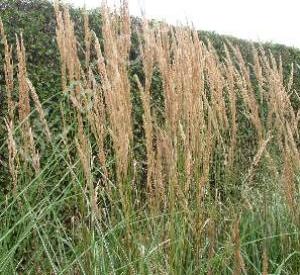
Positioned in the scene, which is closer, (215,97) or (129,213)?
(129,213)

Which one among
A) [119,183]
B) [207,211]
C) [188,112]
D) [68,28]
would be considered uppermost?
[68,28]

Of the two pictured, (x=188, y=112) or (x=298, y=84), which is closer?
(x=188, y=112)

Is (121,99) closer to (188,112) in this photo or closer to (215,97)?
(188,112)

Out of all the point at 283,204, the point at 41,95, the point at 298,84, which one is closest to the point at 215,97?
the point at 283,204

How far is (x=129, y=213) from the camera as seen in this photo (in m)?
2.46

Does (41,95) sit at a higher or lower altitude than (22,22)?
lower

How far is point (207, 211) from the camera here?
2.89m

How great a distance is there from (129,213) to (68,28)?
34.4 inches

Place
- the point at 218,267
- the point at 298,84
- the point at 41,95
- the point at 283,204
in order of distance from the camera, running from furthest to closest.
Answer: the point at 298,84
the point at 41,95
the point at 283,204
the point at 218,267

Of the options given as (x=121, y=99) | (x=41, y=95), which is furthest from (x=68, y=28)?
(x=41, y=95)

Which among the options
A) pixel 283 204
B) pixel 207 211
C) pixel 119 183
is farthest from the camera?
pixel 283 204

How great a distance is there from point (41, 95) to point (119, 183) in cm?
245

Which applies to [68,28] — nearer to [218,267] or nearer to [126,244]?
[126,244]

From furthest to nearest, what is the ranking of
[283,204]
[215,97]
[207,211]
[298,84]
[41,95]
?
[298,84]
[41,95]
[283,204]
[215,97]
[207,211]
